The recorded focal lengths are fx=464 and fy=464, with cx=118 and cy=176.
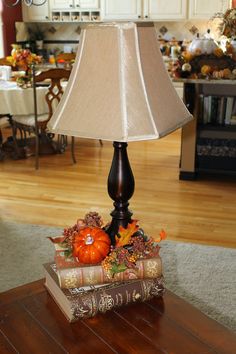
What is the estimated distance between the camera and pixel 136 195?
13.0ft

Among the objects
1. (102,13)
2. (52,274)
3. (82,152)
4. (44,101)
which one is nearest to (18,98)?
(44,101)

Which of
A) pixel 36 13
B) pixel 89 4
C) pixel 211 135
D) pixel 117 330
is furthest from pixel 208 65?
pixel 36 13

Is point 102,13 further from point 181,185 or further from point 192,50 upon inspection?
point 181,185

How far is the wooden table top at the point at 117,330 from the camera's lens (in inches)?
49.7

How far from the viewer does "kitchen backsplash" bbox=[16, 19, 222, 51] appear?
7115mm

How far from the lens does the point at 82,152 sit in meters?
5.38

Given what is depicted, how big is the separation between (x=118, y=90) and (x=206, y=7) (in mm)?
5997

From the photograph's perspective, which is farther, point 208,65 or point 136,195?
point 208,65

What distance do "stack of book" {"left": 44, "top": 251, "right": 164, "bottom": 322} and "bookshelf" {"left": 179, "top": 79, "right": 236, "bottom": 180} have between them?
113 inches

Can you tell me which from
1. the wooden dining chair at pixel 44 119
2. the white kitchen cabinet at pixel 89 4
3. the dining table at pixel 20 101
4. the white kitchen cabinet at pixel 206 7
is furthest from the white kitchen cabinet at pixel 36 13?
the dining table at pixel 20 101

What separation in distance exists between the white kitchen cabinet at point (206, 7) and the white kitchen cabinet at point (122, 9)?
0.79 meters

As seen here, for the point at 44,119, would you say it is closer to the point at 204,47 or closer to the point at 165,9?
the point at 204,47

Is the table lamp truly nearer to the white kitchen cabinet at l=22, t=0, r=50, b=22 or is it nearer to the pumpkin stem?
the pumpkin stem

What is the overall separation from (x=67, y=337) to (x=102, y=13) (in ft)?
21.5
